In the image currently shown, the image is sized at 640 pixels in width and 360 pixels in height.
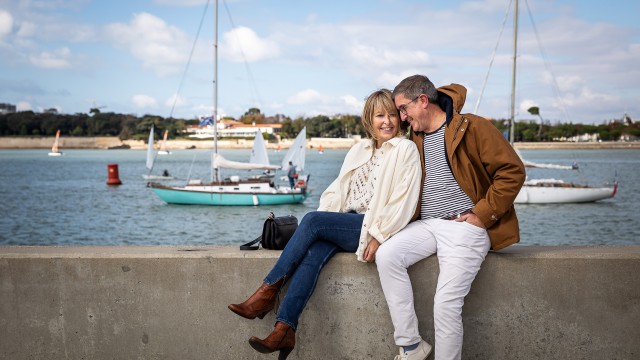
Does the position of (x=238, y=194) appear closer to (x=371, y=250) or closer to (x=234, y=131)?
(x=371, y=250)

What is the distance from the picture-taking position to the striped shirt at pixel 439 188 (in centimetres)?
362

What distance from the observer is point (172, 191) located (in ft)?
123

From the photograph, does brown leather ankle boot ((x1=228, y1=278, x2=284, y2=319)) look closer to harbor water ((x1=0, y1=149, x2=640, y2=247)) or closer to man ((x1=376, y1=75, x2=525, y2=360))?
man ((x1=376, y1=75, x2=525, y2=360))

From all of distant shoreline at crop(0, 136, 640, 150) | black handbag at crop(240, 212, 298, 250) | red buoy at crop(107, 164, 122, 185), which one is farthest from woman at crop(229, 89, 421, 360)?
distant shoreline at crop(0, 136, 640, 150)

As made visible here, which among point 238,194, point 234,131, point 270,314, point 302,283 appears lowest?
point 238,194

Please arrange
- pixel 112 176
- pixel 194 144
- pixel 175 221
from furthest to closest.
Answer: pixel 194 144, pixel 112 176, pixel 175 221

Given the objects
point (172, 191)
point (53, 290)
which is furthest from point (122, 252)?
point (172, 191)

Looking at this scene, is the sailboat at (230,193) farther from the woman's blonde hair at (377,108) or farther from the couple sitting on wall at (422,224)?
the couple sitting on wall at (422,224)

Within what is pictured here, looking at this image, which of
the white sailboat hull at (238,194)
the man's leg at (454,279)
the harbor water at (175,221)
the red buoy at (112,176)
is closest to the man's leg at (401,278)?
the man's leg at (454,279)

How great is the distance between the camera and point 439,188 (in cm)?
364

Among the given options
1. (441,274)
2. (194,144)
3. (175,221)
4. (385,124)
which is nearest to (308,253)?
(441,274)

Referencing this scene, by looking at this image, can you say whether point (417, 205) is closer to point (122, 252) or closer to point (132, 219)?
point (122, 252)

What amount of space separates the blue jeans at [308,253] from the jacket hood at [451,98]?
78cm

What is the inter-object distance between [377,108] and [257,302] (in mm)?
1253
